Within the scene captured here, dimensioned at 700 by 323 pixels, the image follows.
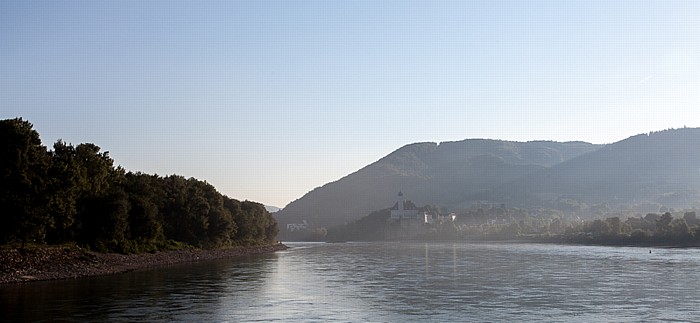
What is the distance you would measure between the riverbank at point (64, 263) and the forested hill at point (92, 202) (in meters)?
1.83

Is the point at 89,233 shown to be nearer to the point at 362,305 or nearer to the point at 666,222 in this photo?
the point at 362,305

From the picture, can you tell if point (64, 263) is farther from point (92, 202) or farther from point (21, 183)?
point (92, 202)

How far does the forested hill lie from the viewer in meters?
58.7

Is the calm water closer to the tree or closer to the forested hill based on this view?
the tree

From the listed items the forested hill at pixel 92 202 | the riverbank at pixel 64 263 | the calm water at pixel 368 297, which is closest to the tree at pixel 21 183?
the forested hill at pixel 92 202

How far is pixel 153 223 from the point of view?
86.6 meters

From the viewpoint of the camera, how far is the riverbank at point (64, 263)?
5469 centimetres

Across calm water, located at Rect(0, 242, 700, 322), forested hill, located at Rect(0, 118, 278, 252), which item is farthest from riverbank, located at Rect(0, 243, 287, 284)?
calm water, located at Rect(0, 242, 700, 322)

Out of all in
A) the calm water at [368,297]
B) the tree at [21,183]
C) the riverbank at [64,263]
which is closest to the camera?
the calm water at [368,297]

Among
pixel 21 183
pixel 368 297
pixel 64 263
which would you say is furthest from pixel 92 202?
pixel 368 297

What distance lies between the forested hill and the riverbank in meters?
1.83

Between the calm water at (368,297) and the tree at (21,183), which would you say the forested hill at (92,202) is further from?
the calm water at (368,297)

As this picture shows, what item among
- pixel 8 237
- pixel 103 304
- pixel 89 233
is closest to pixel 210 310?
pixel 103 304

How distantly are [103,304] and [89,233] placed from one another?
38266 mm
